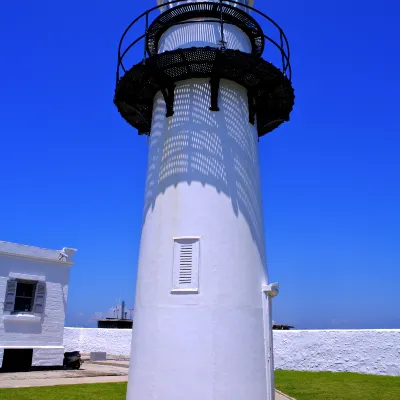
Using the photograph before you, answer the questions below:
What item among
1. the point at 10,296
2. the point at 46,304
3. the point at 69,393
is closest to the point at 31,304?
the point at 46,304

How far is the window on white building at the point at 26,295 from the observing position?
17609 mm

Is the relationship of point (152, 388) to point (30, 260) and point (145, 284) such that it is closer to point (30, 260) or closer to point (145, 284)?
point (145, 284)

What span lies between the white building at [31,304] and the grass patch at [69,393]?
494 cm

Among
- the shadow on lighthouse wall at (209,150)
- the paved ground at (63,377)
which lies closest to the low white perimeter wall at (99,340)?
the paved ground at (63,377)

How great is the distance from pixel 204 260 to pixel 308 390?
894 centimetres

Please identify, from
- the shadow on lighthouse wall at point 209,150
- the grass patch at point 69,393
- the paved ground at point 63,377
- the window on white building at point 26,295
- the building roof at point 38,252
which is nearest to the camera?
the shadow on lighthouse wall at point 209,150

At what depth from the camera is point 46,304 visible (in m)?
18.7

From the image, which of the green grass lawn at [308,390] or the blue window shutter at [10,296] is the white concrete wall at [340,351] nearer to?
the green grass lawn at [308,390]

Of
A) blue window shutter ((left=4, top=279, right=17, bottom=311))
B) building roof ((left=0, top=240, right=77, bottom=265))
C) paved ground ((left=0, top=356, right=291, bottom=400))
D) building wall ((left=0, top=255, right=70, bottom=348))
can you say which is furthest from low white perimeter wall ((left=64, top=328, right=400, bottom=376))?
blue window shutter ((left=4, top=279, right=17, bottom=311))

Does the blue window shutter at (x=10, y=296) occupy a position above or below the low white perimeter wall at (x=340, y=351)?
above

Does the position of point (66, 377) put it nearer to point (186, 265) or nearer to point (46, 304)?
point (46, 304)

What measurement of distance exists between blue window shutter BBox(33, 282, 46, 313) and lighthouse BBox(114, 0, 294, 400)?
40.0 ft

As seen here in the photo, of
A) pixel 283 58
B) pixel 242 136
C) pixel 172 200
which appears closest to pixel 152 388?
pixel 172 200

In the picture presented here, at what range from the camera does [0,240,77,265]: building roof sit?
17734 millimetres
